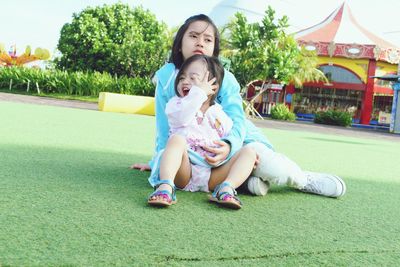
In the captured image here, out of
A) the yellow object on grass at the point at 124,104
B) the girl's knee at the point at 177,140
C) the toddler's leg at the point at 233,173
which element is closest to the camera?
the toddler's leg at the point at 233,173

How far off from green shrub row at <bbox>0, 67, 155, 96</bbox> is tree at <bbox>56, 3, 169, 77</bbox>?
515 centimetres

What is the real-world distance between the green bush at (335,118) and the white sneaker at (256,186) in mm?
20908

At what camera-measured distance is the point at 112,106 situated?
13758mm

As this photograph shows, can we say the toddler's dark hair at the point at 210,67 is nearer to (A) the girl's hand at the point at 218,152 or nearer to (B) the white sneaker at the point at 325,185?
(A) the girl's hand at the point at 218,152

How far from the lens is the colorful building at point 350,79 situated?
26094 millimetres

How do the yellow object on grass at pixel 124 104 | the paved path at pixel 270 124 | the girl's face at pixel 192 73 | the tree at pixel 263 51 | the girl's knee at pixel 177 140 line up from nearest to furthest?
the girl's knee at pixel 177 140, the girl's face at pixel 192 73, the yellow object on grass at pixel 124 104, the paved path at pixel 270 124, the tree at pixel 263 51

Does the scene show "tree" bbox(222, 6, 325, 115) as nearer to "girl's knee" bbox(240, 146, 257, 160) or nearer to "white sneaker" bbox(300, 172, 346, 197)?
"white sneaker" bbox(300, 172, 346, 197)

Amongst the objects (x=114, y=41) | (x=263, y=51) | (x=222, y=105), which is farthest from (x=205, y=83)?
(x=114, y=41)

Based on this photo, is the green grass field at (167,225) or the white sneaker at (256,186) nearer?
the green grass field at (167,225)

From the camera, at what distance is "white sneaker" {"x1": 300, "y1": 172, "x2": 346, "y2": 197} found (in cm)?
265

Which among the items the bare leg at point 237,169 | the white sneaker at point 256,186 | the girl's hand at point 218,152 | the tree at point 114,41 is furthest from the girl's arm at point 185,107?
the tree at point 114,41

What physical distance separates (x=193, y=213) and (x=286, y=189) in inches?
39.9

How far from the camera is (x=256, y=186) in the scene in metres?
2.50

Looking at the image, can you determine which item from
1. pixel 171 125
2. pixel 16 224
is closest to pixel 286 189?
pixel 171 125
